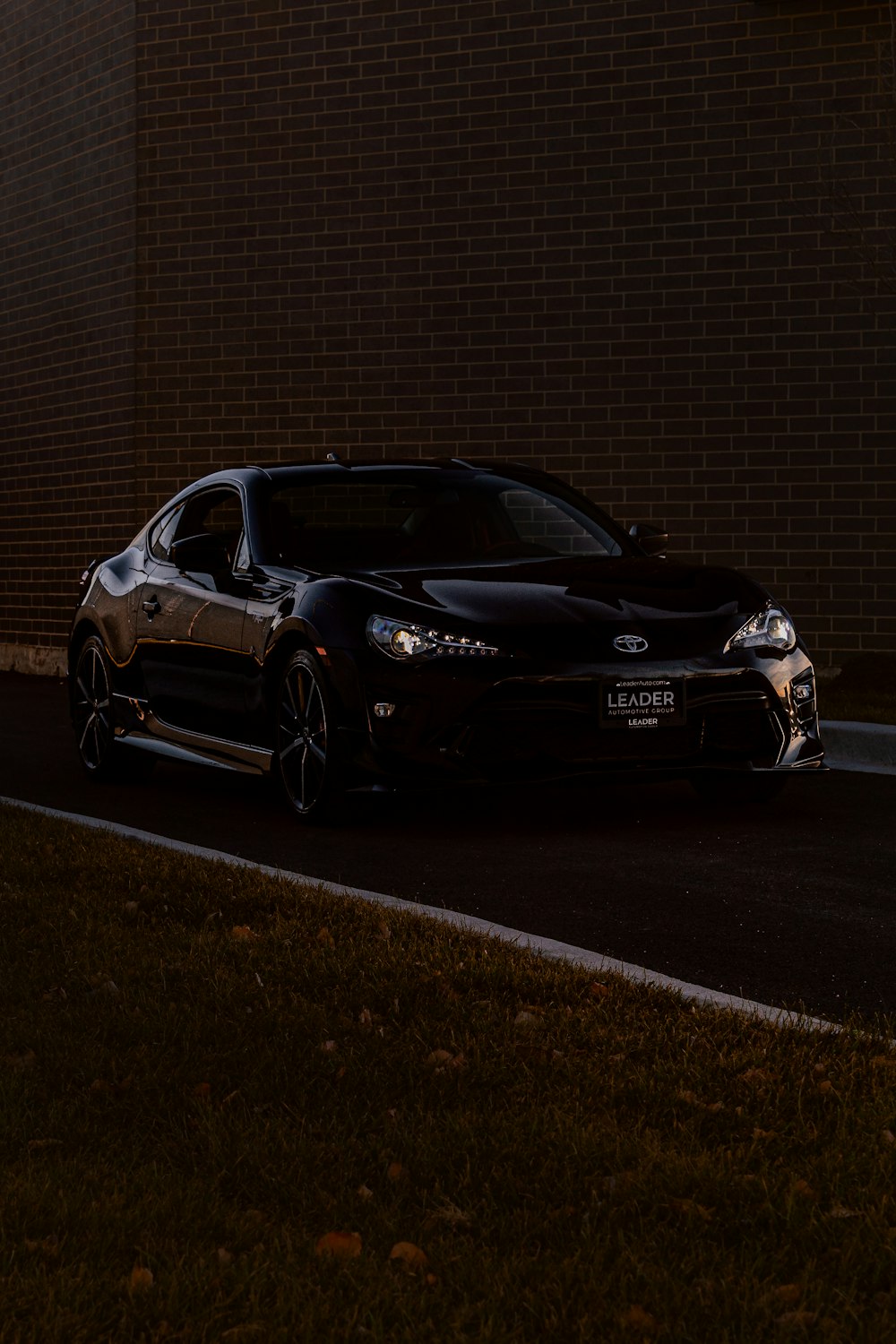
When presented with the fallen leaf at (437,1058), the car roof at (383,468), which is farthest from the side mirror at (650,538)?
the fallen leaf at (437,1058)

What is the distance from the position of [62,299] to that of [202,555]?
12.3 m

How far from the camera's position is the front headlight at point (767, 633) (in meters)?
8.72

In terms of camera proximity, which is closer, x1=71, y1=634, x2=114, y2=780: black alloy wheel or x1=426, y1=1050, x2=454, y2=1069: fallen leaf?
x1=426, y1=1050, x2=454, y2=1069: fallen leaf

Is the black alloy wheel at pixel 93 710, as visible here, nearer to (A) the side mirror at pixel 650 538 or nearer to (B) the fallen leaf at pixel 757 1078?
(A) the side mirror at pixel 650 538

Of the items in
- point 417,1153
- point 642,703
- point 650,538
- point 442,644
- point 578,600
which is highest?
point 650,538

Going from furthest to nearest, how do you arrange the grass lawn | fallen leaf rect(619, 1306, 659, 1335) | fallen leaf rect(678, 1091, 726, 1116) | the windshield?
the windshield < fallen leaf rect(678, 1091, 726, 1116) < the grass lawn < fallen leaf rect(619, 1306, 659, 1335)

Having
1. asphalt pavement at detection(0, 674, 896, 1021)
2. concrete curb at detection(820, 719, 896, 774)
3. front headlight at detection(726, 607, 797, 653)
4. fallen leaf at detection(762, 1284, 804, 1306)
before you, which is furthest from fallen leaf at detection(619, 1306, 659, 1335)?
concrete curb at detection(820, 719, 896, 774)

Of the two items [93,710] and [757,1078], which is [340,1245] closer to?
[757,1078]

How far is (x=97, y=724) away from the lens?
1091 cm

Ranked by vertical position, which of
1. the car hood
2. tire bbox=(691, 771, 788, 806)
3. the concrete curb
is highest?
the car hood

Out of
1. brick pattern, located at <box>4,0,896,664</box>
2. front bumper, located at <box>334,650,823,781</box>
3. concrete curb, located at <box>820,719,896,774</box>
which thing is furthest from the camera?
brick pattern, located at <box>4,0,896,664</box>

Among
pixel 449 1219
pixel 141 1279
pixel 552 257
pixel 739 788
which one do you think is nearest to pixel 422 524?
pixel 739 788

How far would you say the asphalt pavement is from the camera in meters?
6.25

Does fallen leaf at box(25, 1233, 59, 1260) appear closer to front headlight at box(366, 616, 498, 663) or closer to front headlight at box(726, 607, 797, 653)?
front headlight at box(366, 616, 498, 663)
